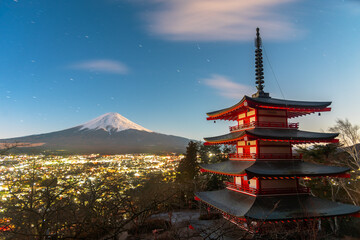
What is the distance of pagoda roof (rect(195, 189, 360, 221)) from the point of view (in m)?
11.2

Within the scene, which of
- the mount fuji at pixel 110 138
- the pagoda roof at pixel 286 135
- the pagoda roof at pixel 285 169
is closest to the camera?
the pagoda roof at pixel 285 169

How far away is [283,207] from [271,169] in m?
2.15

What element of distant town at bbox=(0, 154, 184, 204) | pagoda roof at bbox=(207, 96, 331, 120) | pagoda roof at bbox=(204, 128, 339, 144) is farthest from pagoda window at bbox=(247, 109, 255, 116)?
distant town at bbox=(0, 154, 184, 204)

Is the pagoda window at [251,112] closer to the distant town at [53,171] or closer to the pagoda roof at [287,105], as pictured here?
the pagoda roof at [287,105]

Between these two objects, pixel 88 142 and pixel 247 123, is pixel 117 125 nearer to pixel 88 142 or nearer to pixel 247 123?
pixel 88 142

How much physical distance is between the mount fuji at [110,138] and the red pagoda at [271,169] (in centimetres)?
8261

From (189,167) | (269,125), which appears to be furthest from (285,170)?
(189,167)

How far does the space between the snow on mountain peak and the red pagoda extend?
122 m

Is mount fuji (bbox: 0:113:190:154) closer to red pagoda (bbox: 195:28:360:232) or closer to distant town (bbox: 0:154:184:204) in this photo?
distant town (bbox: 0:154:184:204)

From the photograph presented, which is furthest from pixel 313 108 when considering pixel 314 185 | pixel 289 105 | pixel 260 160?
pixel 314 185

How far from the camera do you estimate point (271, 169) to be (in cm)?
1279

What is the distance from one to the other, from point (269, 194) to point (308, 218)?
100 inches

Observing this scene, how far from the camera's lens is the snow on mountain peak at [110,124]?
130 metres

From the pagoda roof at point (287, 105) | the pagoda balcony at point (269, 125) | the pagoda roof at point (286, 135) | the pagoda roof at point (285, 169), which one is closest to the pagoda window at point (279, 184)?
the pagoda roof at point (285, 169)
